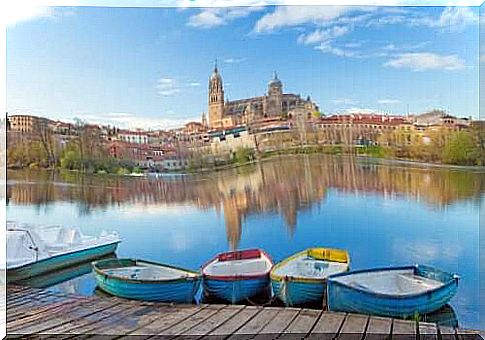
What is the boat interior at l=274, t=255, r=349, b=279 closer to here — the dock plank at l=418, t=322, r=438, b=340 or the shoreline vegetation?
the dock plank at l=418, t=322, r=438, b=340

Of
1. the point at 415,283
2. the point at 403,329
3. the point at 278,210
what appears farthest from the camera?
the point at 278,210

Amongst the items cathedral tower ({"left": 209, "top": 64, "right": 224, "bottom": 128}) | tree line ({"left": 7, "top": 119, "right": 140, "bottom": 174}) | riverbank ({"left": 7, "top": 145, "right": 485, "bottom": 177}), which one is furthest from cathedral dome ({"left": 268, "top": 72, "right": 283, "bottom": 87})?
tree line ({"left": 7, "top": 119, "right": 140, "bottom": 174})

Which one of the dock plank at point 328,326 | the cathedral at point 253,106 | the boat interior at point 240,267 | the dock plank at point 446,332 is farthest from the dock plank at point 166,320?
the dock plank at point 446,332

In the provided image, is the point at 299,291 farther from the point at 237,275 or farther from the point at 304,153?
the point at 304,153

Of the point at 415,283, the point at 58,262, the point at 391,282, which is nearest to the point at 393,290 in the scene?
the point at 391,282

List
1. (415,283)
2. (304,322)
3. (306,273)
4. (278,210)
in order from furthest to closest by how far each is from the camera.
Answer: (278,210) < (306,273) < (415,283) < (304,322)

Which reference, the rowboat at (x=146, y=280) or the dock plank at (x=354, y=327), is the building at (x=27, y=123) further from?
the dock plank at (x=354, y=327)
